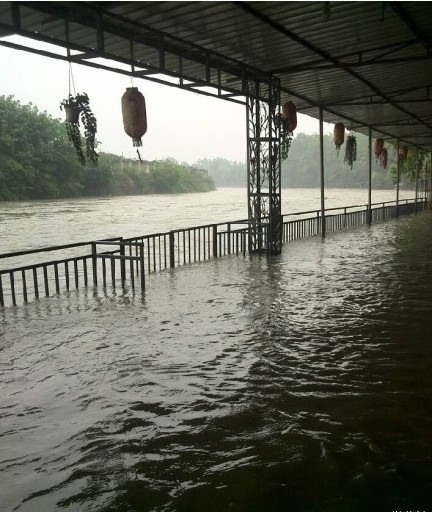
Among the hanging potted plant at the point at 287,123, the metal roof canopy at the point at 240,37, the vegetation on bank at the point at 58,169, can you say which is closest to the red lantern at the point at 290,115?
the hanging potted plant at the point at 287,123

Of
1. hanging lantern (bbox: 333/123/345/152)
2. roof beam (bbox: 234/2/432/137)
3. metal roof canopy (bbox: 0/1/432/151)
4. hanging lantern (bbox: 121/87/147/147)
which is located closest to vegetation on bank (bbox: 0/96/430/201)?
hanging lantern (bbox: 333/123/345/152)

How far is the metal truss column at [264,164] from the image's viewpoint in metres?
12.9

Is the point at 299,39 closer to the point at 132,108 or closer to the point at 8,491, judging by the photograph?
Result: the point at 132,108

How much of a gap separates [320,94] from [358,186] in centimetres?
9671

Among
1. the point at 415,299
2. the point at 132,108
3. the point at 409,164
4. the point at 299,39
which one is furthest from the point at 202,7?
the point at 409,164

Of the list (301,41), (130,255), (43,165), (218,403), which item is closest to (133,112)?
(130,255)

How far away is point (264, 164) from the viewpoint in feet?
44.0

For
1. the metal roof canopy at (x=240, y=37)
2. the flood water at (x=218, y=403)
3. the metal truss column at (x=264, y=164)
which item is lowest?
the flood water at (x=218, y=403)

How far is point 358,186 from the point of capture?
4193 inches

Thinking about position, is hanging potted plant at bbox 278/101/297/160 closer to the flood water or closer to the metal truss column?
the metal truss column

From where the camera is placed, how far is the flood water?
9.86 feet

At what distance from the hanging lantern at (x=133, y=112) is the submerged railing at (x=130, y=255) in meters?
2.28

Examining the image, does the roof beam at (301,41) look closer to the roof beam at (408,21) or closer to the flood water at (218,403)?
the roof beam at (408,21)

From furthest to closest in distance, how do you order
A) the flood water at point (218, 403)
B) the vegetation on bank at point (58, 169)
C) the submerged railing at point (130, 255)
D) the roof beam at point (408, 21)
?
the vegetation on bank at point (58, 169) < the submerged railing at point (130, 255) < the roof beam at point (408, 21) < the flood water at point (218, 403)
